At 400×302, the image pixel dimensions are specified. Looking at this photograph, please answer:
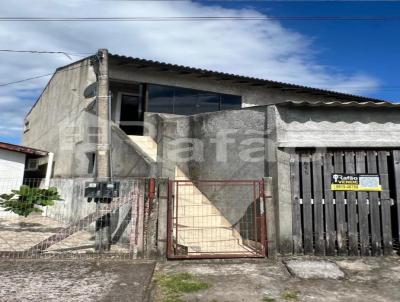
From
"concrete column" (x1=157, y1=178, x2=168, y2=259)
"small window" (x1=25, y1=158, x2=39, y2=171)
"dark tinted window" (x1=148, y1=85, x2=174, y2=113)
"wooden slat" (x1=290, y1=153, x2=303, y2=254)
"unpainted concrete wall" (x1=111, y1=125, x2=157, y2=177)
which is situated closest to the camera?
"concrete column" (x1=157, y1=178, x2=168, y2=259)

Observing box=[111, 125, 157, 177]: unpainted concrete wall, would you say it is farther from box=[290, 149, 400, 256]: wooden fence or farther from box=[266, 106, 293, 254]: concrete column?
box=[290, 149, 400, 256]: wooden fence

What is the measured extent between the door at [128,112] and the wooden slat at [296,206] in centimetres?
857

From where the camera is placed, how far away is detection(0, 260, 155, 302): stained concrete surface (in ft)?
14.7

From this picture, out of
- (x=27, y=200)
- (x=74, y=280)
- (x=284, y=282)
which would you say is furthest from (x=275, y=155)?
(x=27, y=200)

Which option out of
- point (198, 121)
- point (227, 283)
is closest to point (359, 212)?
point (227, 283)

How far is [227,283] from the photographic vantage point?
16.8ft

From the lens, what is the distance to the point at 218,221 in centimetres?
831

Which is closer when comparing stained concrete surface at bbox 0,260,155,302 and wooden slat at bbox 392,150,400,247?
stained concrete surface at bbox 0,260,155,302

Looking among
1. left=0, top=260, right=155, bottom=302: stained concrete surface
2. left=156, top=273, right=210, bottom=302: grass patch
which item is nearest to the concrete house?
left=156, top=273, right=210, bottom=302: grass patch

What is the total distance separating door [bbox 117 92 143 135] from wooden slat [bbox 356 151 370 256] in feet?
30.5

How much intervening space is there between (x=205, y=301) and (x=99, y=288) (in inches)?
58.4

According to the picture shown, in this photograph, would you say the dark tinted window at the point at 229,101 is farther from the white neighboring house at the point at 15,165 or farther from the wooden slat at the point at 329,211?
the wooden slat at the point at 329,211

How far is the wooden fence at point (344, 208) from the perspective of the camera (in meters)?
6.65

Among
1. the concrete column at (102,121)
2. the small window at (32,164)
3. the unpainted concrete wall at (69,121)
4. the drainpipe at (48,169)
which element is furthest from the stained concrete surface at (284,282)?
the small window at (32,164)
